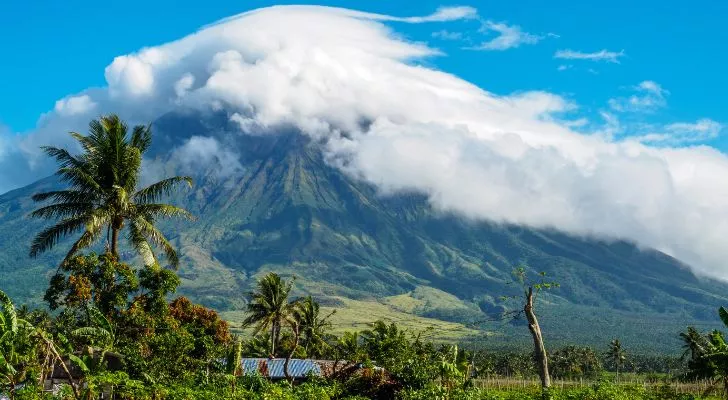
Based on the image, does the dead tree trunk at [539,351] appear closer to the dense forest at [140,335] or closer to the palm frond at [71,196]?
the dense forest at [140,335]

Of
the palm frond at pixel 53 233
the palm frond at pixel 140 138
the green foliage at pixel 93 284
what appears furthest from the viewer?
the palm frond at pixel 140 138

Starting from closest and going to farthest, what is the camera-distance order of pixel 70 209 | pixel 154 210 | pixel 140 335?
pixel 70 209 < pixel 154 210 < pixel 140 335

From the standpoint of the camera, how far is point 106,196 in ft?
91.6

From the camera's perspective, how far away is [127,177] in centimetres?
2844

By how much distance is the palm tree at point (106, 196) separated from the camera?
89.1 feet

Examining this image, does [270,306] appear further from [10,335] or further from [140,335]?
[10,335]

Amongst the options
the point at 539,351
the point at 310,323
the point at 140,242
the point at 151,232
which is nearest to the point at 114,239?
the point at 140,242

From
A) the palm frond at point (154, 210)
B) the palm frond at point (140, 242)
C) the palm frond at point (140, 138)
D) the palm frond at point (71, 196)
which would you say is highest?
the palm frond at point (140, 138)

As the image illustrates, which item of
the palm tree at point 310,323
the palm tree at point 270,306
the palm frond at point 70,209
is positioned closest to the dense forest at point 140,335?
the palm frond at point 70,209

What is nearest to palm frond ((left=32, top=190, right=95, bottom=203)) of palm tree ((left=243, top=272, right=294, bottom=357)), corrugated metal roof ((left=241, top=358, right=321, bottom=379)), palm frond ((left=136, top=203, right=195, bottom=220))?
palm frond ((left=136, top=203, right=195, bottom=220))

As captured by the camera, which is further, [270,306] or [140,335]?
[270,306]

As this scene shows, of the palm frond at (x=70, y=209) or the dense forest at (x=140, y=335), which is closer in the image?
the dense forest at (x=140, y=335)

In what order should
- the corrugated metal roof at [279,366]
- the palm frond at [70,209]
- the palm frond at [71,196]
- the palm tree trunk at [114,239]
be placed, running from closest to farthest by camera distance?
1. the palm frond at [70,209]
2. the palm frond at [71,196]
3. the palm tree trunk at [114,239]
4. the corrugated metal roof at [279,366]

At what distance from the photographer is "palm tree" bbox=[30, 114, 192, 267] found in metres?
27.2
